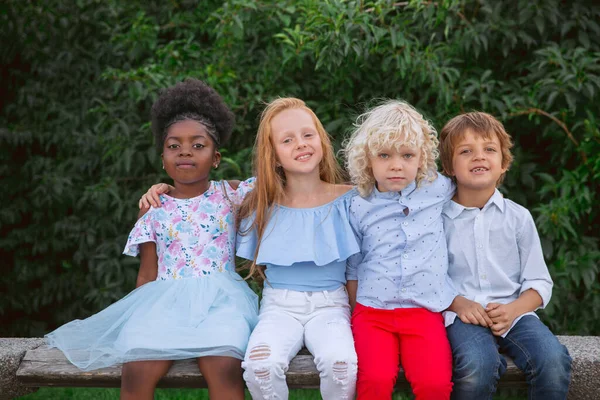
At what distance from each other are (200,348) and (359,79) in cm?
158

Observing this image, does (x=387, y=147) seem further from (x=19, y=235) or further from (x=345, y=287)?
(x=19, y=235)

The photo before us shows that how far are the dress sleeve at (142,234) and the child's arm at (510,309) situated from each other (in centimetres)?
133

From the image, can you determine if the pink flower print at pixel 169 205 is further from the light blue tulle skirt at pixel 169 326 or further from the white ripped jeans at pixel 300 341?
the white ripped jeans at pixel 300 341

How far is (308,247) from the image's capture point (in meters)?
2.67

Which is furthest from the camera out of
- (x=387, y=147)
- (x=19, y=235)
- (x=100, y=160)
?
(x=19, y=235)

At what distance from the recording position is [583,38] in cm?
327

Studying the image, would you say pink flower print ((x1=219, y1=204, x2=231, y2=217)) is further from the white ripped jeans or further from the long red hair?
the white ripped jeans

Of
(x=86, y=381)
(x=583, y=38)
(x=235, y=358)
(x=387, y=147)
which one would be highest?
(x=583, y=38)

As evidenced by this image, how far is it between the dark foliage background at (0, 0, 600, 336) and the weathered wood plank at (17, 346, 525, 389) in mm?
883

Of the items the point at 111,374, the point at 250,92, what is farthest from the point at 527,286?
the point at 250,92

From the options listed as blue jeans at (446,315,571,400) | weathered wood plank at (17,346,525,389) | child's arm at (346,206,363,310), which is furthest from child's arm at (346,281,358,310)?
blue jeans at (446,315,571,400)

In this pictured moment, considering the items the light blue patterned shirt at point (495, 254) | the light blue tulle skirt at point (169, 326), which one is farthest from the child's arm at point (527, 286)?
the light blue tulle skirt at point (169, 326)

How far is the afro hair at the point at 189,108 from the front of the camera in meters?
2.93

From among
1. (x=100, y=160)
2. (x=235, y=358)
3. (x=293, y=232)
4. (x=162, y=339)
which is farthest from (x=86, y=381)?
(x=100, y=160)
